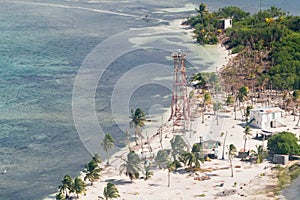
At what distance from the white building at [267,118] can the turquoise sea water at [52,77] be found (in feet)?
54.8

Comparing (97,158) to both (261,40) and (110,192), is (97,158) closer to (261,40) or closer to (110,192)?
(110,192)

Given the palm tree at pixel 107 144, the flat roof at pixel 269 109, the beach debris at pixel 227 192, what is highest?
the flat roof at pixel 269 109

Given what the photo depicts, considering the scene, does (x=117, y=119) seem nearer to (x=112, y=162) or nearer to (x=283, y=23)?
(x=112, y=162)

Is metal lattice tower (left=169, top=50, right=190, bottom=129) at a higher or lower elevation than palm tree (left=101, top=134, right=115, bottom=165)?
higher

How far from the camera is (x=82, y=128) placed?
301 feet

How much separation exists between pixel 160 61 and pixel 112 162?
4702 cm

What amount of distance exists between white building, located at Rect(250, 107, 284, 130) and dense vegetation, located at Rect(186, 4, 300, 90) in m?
14.2

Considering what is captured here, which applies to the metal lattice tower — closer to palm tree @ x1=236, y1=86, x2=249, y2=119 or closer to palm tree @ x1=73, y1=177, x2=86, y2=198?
palm tree @ x1=236, y1=86, x2=249, y2=119

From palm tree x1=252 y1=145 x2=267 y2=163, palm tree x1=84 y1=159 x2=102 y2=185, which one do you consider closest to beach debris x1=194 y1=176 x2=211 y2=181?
palm tree x1=252 y1=145 x2=267 y2=163

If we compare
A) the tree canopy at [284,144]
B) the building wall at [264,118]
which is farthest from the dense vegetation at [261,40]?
the tree canopy at [284,144]

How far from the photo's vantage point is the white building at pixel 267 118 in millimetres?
88812

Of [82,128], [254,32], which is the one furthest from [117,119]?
[254,32]

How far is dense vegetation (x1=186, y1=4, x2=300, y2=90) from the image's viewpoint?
107688 millimetres

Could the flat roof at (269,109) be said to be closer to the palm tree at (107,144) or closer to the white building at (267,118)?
the white building at (267,118)
